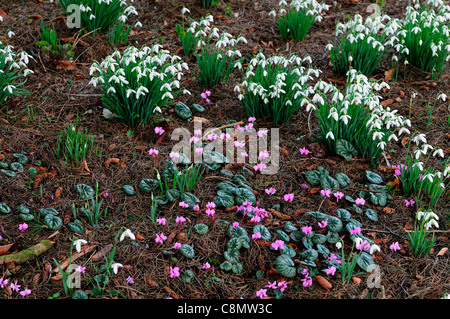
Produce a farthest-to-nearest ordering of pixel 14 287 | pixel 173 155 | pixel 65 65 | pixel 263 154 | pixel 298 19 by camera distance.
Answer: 1. pixel 298 19
2. pixel 65 65
3. pixel 263 154
4. pixel 173 155
5. pixel 14 287

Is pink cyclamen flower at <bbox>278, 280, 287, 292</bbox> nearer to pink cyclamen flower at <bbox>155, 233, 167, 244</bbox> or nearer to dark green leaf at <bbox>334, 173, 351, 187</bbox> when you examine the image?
pink cyclamen flower at <bbox>155, 233, 167, 244</bbox>

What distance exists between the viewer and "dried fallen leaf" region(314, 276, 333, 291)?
2605 millimetres

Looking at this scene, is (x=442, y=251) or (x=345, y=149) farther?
(x=345, y=149)

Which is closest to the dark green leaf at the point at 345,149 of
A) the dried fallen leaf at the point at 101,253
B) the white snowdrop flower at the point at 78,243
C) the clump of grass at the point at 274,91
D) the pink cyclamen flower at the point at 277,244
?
the clump of grass at the point at 274,91

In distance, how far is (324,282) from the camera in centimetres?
262

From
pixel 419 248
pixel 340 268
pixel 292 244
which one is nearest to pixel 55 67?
pixel 292 244

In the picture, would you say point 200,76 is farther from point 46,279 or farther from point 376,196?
point 46,279

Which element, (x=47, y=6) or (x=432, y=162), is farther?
(x=47, y=6)

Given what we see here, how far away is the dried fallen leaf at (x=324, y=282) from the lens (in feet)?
8.55

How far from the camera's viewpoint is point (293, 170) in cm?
339

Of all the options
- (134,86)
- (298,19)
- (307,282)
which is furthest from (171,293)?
(298,19)

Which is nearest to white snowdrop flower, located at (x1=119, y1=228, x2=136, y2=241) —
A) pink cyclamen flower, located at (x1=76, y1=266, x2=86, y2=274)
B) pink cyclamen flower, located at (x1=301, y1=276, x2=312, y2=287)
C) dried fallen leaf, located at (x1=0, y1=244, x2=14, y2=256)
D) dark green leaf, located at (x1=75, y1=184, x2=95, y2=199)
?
pink cyclamen flower, located at (x1=76, y1=266, x2=86, y2=274)

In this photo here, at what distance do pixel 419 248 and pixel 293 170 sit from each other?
98 cm

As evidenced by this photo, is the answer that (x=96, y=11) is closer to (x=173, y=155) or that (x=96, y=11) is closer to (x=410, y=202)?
(x=173, y=155)
